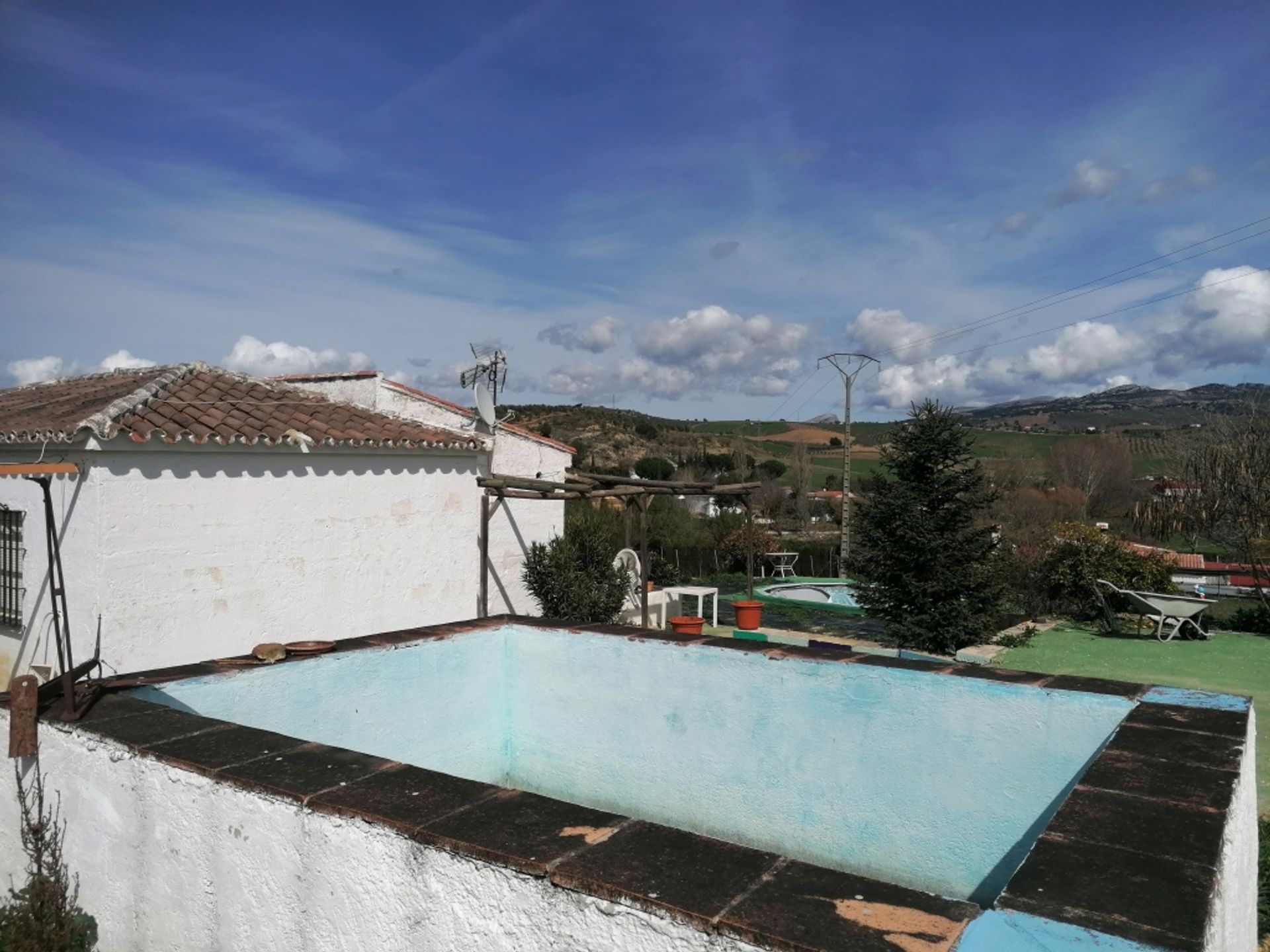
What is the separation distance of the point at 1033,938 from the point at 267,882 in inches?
78.4

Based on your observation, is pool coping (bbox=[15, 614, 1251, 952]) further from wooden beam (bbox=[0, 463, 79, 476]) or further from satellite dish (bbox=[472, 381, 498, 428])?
satellite dish (bbox=[472, 381, 498, 428])

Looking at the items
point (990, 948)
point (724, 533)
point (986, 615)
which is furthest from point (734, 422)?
point (990, 948)

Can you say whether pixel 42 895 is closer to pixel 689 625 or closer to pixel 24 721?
pixel 24 721

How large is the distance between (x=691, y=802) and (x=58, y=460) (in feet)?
22.4

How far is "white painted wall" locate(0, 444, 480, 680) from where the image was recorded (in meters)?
7.74

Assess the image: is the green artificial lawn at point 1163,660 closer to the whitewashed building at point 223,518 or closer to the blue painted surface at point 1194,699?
the blue painted surface at point 1194,699

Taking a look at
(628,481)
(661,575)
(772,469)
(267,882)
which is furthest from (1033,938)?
(772,469)

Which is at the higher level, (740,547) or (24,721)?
(24,721)

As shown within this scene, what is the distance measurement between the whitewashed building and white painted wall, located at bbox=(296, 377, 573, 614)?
33.2 inches

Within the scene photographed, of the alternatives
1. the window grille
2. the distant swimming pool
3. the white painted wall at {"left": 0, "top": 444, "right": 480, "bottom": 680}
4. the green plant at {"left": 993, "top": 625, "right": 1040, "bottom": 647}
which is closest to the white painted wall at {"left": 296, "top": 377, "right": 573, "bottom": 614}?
the white painted wall at {"left": 0, "top": 444, "right": 480, "bottom": 680}

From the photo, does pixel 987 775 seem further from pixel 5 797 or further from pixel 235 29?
pixel 235 29

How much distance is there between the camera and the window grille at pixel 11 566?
8812 mm

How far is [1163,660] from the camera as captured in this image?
11.9 metres

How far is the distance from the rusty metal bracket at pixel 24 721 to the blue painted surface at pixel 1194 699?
443 cm
